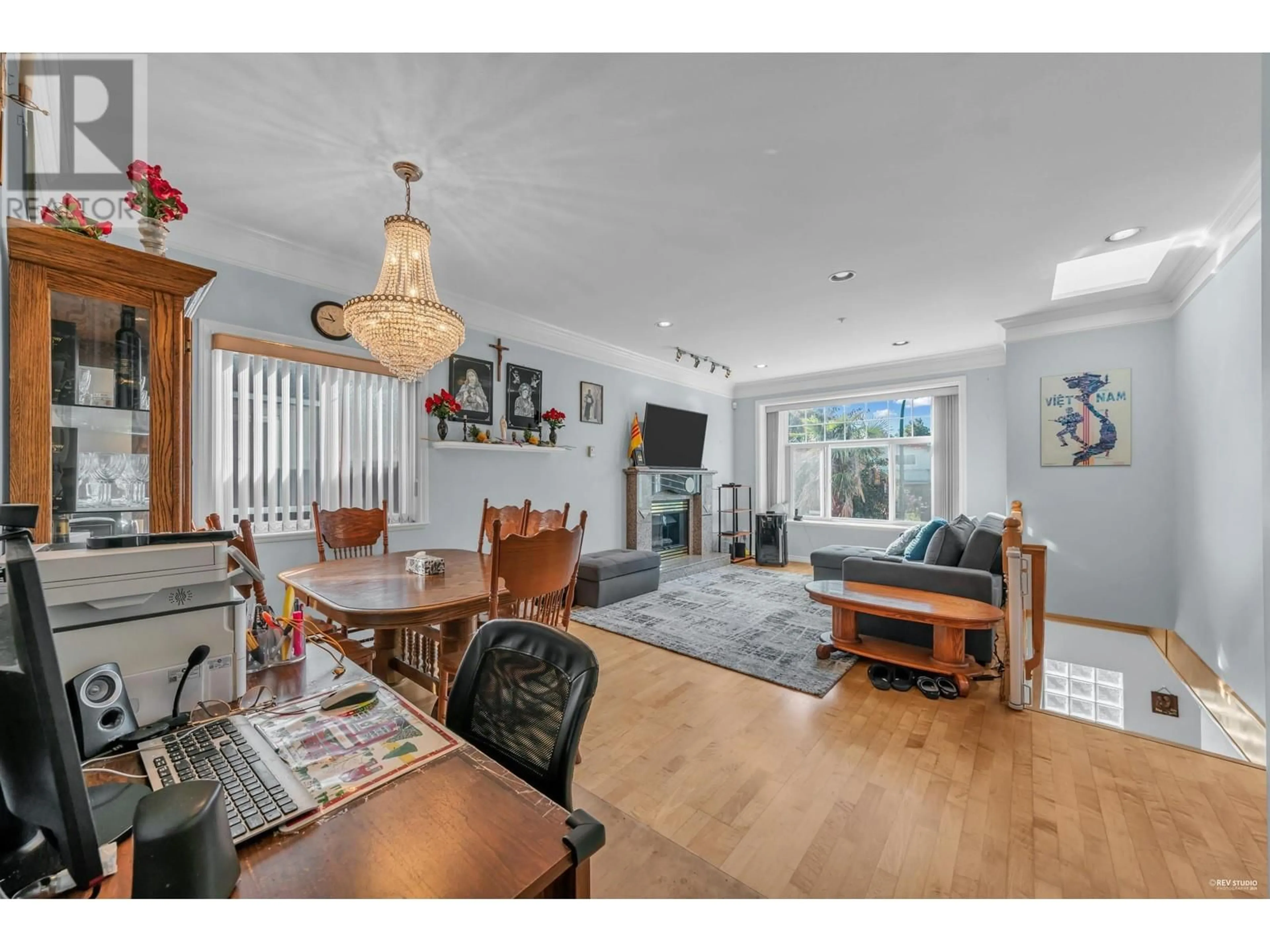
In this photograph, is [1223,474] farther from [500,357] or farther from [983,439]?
[500,357]

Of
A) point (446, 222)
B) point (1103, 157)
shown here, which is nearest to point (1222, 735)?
point (1103, 157)

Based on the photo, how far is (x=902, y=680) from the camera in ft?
8.98

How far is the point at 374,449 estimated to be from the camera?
11.1 feet

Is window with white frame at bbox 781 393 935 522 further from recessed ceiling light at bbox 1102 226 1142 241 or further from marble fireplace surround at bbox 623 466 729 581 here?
recessed ceiling light at bbox 1102 226 1142 241

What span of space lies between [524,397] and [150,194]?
2864mm

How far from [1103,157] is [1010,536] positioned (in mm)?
1816

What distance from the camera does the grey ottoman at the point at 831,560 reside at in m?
4.66

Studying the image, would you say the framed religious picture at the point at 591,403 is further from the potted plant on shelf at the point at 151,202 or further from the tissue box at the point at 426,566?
the potted plant on shelf at the point at 151,202

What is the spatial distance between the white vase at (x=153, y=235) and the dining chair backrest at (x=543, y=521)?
6.20ft

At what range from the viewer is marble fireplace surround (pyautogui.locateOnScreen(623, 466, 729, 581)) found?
5457 mm

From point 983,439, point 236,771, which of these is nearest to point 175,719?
point 236,771

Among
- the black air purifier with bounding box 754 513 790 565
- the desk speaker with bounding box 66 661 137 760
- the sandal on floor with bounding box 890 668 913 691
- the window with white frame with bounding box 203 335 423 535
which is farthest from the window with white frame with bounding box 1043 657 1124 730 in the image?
the window with white frame with bounding box 203 335 423 535

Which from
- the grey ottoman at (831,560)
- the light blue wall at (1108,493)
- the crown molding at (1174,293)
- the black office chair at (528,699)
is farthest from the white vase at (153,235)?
the light blue wall at (1108,493)
